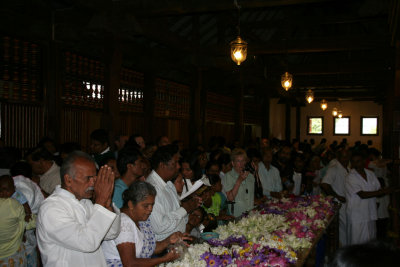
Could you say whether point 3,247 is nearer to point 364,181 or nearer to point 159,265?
point 159,265

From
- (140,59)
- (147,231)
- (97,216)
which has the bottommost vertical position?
(147,231)

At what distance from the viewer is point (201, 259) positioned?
2.81 m

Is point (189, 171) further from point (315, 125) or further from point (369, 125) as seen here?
point (369, 125)

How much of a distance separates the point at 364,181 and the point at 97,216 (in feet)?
16.0

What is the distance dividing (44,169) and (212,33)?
10143 millimetres

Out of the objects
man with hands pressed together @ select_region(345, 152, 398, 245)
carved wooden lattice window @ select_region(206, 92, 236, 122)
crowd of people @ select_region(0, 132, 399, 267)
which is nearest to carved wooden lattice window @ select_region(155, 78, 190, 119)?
carved wooden lattice window @ select_region(206, 92, 236, 122)

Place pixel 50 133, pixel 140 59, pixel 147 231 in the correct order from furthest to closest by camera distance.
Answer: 1. pixel 140 59
2. pixel 50 133
3. pixel 147 231

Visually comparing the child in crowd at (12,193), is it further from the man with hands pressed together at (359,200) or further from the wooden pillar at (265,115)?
the wooden pillar at (265,115)

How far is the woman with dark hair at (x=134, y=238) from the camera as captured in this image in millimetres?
2688

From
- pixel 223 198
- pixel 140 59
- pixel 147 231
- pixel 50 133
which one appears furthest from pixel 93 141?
pixel 140 59

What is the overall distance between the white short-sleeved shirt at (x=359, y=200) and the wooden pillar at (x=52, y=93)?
208 inches

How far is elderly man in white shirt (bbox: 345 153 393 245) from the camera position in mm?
5934

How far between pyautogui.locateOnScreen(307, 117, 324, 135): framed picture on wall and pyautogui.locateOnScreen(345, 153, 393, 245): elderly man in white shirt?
817 inches

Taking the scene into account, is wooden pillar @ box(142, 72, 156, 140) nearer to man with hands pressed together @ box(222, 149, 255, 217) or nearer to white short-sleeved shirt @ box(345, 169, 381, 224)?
man with hands pressed together @ box(222, 149, 255, 217)
